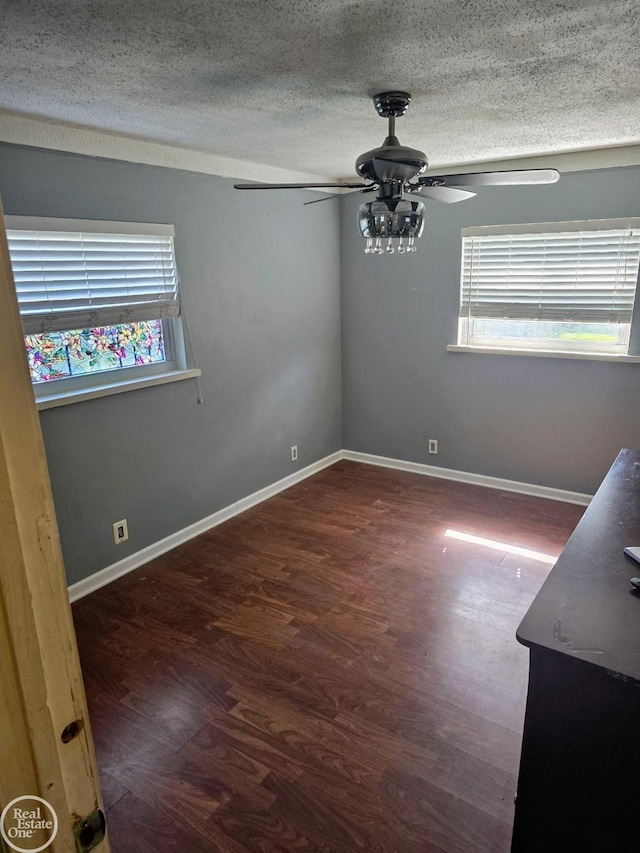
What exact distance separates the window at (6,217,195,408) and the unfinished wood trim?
7.32ft

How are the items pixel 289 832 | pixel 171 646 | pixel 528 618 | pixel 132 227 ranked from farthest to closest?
pixel 132 227, pixel 171 646, pixel 289 832, pixel 528 618

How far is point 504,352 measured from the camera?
4.05 meters

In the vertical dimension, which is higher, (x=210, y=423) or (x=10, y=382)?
(x=10, y=382)

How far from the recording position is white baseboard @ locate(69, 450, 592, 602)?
3135 millimetres

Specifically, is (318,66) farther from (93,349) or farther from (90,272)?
(93,349)

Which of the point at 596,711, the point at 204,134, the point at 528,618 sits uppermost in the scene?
the point at 204,134

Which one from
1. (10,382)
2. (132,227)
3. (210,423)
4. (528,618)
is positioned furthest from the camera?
(210,423)

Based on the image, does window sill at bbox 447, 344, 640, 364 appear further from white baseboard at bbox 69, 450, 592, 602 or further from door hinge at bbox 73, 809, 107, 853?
door hinge at bbox 73, 809, 107, 853

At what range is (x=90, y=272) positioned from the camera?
2844 mm

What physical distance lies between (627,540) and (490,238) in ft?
9.30

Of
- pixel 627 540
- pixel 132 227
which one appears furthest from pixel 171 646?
pixel 132 227

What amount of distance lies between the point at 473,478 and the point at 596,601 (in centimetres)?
304

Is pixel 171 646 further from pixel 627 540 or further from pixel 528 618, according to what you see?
pixel 627 540

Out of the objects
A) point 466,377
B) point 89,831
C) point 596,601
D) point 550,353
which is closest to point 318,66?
point 596,601
